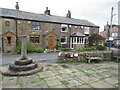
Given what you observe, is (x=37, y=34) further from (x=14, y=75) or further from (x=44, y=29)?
(x=14, y=75)

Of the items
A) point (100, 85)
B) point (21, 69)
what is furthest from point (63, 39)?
point (100, 85)

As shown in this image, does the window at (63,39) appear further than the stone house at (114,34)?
No

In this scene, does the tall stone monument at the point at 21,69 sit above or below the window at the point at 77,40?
below

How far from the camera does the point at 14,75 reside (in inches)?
172

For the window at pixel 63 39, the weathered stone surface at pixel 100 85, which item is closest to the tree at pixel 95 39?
the window at pixel 63 39

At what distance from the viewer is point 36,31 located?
1380 centimetres

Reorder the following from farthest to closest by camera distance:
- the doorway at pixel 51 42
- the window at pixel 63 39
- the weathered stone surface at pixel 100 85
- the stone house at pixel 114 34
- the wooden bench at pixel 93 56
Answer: the stone house at pixel 114 34 → the window at pixel 63 39 → the doorway at pixel 51 42 → the wooden bench at pixel 93 56 → the weathered stone surface at pixel 100 85

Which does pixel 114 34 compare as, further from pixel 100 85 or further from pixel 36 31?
pixel 100 85

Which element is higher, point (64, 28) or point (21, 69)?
point (64, 28)

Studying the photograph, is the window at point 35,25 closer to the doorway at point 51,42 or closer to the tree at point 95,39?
the doorway at point 51,42

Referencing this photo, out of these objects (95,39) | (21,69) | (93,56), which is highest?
(95,39)

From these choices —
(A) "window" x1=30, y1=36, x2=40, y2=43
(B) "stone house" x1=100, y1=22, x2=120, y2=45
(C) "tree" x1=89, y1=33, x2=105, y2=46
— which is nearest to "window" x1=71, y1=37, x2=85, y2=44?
(C) "tree" x1=89, y1=33, x2=105, y2=46

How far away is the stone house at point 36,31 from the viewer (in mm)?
11727

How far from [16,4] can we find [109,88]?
19681 millimetres
